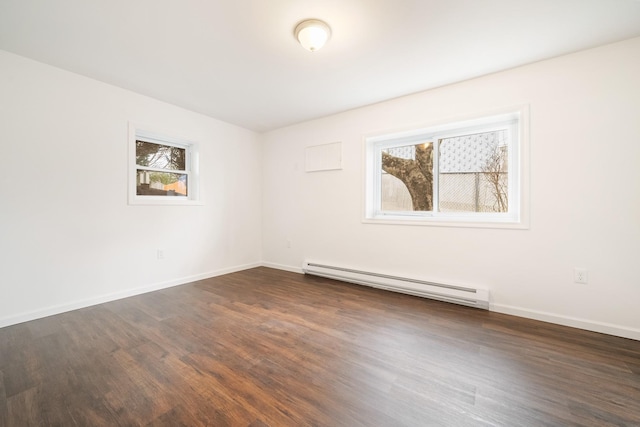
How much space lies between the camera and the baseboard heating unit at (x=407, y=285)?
2.59 m

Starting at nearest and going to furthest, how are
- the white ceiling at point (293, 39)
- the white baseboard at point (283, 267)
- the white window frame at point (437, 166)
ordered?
the white ceiling at point (293, 39)
the white window frame at point (437, 166)
the white baseboard at point (283, 267)

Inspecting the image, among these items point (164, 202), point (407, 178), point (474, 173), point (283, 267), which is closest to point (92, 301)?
point (164, 202)

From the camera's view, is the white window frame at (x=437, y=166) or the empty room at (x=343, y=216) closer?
the empty room at (x=343, y=216)

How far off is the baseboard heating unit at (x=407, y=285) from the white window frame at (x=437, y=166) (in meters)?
0.70

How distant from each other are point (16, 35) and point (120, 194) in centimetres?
151

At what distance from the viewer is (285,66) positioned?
245 cm

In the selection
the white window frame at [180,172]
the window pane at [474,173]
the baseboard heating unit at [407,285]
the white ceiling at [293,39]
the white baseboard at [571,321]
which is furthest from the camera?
the white window frame at [180,172]

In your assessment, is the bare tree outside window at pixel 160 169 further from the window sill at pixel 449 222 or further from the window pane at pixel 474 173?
the window pane at pixel 474 173

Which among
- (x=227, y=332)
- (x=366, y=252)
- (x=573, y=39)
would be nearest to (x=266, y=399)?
(x=227, y=332)

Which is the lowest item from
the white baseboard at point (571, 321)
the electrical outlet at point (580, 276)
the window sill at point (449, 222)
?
the white baseboard at point (571, 321)

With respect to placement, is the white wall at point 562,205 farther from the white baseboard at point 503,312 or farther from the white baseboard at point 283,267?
the white baseboard at point 283,267

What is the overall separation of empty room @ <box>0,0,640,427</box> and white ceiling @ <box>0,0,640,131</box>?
Answer: 0.02 metres

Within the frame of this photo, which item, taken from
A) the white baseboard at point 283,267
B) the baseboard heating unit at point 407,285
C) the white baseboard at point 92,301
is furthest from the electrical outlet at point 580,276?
the white baseboard at point 92,301

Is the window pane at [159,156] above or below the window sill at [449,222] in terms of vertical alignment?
above
